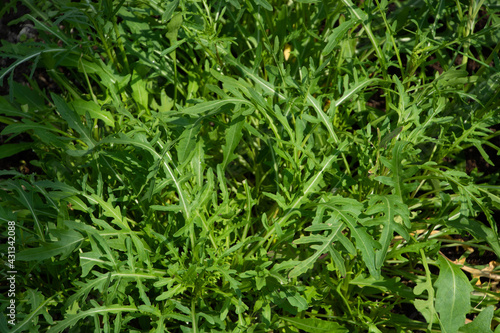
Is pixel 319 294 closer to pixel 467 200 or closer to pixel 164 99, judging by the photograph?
pixel 467 200

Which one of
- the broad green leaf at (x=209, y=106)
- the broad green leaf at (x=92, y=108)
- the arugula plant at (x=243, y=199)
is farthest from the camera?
the broad green leaf at (x=92, y=108)

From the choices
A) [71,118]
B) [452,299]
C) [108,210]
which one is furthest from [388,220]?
[71,118]

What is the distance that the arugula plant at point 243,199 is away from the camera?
139 centimetres

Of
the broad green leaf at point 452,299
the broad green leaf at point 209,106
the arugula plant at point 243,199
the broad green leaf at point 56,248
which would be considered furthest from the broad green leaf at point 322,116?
the broad green leaf at point 56,248

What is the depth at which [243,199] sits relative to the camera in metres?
1.75

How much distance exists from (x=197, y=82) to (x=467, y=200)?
49.0 inches

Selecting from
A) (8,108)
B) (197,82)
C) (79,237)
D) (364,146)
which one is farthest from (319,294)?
(8,108)

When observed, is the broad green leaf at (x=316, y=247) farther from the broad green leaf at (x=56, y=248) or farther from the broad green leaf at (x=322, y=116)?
the broad green leaf at (x=56, y=248)

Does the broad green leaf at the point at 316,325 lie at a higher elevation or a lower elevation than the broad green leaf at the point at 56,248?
lower

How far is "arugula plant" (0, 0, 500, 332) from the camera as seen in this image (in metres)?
1.39

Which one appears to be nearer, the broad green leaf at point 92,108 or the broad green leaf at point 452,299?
the broad green leaf at point 452,299

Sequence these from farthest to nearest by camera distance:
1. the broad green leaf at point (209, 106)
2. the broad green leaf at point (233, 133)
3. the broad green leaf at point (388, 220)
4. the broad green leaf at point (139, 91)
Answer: the broad green leaf at point (139, 91)
the broad green leaf at point (233, 133)
the broad green leaf at point (209, 106)
the broad green leaf at point (388, 220)

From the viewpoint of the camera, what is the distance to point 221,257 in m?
1.48

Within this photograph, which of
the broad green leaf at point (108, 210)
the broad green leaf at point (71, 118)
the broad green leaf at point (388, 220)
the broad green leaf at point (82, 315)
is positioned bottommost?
the broad green leaf at point (82, 315)
